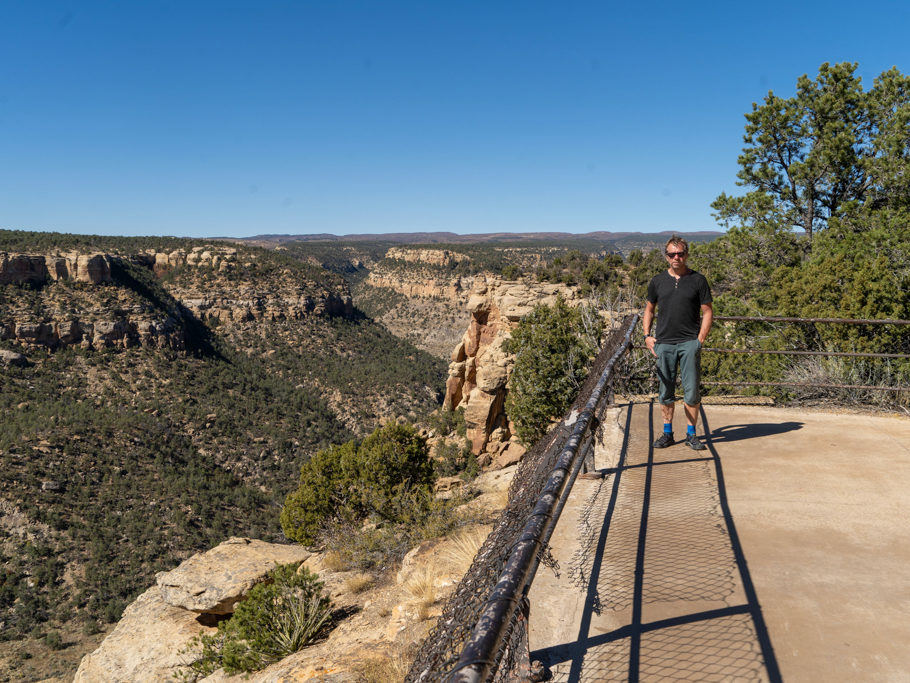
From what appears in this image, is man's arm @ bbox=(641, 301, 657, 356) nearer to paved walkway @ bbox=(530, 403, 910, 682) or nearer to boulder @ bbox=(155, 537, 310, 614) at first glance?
paved walkway @ bbox=(530, 403, 910, 682)

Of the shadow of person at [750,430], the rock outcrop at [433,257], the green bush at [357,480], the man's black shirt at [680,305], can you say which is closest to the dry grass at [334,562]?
the green bush at [357,480]

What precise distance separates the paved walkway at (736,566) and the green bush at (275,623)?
13.7ft

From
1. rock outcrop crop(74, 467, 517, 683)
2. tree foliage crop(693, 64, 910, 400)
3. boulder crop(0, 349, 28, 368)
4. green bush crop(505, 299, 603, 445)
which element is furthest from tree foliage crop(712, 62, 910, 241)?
boulder crop(0, 349, 28, 368)

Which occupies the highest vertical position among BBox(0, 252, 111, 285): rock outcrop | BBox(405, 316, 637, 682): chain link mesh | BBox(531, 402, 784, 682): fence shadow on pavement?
BBox(0, 252, 111, 285): rock outcrop

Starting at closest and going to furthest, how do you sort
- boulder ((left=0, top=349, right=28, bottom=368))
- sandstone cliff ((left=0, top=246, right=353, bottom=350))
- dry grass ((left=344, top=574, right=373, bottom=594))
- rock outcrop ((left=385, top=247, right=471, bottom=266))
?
dry grass ((left=344, top=574, right=373, bottom=594)) < boulder ((left=0, top=349, right=28, bottom=368)) < sandstone cliff ((left=0, top=246, right=353, bottom=350)) < rock outcrop ((left=385, top=247, right=471, bottom=266))

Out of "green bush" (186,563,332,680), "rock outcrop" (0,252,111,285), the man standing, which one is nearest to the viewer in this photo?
the man standing

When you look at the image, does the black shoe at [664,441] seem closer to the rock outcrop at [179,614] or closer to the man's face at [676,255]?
the man's face at [676,255]

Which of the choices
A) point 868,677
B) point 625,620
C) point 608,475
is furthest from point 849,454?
point 625,620

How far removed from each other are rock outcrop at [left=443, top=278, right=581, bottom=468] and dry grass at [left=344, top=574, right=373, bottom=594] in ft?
55.0

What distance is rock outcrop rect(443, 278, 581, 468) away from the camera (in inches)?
1064

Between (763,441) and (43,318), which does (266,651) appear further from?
(43,318)

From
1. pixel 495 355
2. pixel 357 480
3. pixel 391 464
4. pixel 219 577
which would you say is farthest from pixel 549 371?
pixel 219 577

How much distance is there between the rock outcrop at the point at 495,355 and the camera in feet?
88.6

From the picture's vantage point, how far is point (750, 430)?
6328mm
